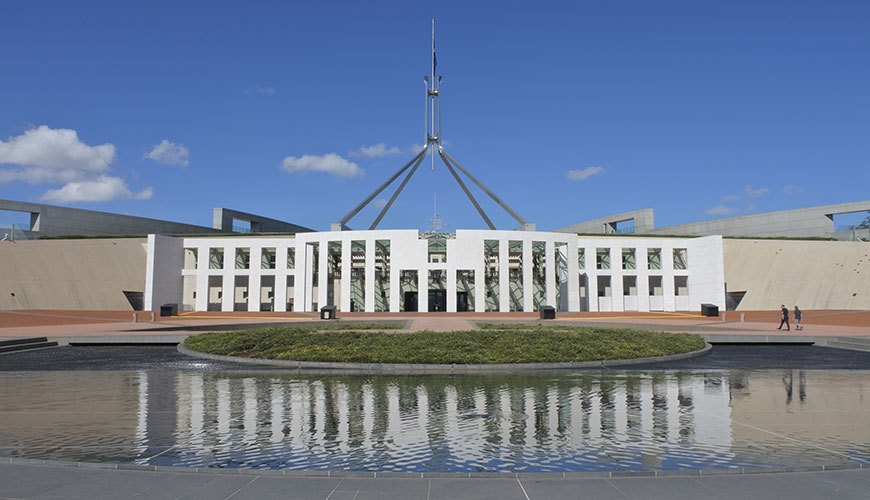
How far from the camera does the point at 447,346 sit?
614 inches

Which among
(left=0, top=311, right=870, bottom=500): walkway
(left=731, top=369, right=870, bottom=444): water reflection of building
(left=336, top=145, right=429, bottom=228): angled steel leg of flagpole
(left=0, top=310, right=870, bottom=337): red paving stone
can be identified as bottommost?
(left=731, top=369, right=870, bottom=444): water reflection of building

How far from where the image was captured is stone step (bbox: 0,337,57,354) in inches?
696

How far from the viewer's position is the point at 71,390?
10.1 metres

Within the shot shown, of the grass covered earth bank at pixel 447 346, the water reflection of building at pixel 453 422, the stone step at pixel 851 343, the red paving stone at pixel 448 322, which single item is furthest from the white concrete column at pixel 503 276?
the water reflection of building at pixel 453 422

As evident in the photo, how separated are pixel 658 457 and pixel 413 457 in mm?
2480

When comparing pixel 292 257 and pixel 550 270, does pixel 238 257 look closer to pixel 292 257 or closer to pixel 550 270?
pixel 292 257

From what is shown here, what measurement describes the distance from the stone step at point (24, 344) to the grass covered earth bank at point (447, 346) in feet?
16.9

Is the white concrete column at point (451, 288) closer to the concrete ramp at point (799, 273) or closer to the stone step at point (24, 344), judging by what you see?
the concrete ramp at point (799, 273)

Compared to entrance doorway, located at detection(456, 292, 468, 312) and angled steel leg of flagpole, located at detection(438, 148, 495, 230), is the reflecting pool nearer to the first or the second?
entrance doorway, located at detection(456, 292, 468, 312)

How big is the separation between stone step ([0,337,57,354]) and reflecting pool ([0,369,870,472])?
7.33 metres

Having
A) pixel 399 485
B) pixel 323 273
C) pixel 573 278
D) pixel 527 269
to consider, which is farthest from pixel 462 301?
pixel 399 485

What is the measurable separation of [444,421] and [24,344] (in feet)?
56.8

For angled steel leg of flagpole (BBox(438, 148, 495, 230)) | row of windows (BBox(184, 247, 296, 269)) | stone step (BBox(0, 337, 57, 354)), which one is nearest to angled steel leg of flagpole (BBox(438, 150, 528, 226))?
angled steel leg of flagpole (BBox(438, 148, 495, 230))

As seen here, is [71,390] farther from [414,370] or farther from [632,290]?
[632,290]
